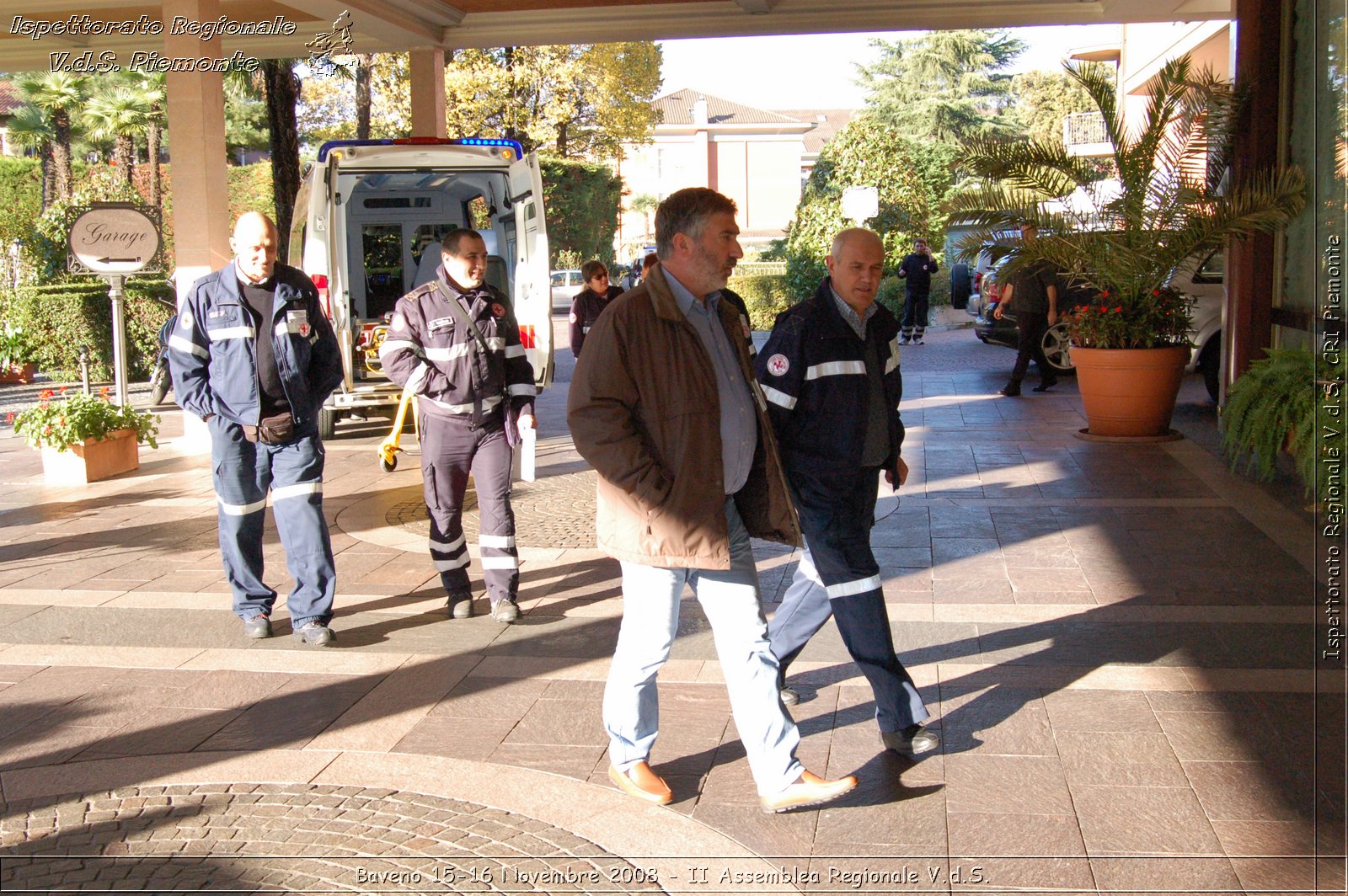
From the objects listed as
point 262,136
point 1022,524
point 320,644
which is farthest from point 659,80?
point 320,644

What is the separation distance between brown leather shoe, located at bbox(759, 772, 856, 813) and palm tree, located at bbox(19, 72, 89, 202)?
3297 cm

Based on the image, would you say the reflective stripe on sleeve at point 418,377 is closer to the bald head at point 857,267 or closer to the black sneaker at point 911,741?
the bald head at point 857,267

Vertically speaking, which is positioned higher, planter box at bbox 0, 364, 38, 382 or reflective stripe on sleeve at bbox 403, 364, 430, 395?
reflective stripe on sleeve at bbox 403, 364, 430, 395

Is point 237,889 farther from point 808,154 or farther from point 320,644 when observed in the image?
point 808,154

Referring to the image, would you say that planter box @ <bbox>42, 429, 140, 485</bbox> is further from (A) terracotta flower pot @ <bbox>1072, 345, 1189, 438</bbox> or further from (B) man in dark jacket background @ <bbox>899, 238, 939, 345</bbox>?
(B) man in dark jacket background @ <bbox>899, 238, 939, 345</bbox>

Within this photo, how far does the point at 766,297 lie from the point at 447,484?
20651 millimetres

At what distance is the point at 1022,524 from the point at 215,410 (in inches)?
187

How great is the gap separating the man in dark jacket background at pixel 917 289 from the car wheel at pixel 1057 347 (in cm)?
508

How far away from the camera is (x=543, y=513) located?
334 inches

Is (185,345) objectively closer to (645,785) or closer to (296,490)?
(296,490)

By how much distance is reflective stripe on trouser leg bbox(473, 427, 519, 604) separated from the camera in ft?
19.2

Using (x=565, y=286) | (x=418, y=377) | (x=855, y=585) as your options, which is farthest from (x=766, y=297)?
(x=855, y=585)

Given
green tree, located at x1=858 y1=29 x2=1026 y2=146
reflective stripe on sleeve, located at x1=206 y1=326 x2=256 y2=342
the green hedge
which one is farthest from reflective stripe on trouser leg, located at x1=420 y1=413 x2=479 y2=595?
green tree, located at x1=858 y1=29 x2=1026 y2=146

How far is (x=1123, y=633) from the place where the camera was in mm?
5398
